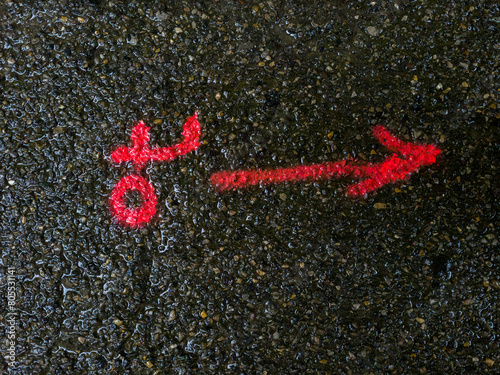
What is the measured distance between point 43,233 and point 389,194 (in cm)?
210

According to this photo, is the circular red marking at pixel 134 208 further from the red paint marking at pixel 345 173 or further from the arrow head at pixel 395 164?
the arrow head at pixel 395 164

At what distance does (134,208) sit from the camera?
1941 millimetres

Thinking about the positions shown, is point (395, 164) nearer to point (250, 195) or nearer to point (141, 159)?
point (250, 195)

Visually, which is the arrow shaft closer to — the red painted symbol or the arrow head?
the arrow head

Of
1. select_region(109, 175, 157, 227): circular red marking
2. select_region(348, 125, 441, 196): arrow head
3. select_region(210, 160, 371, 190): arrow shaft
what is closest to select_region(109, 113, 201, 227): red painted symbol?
select_region(109, 175, 157, 227): circular red marking

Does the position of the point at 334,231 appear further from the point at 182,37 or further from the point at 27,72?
the point at 27,72

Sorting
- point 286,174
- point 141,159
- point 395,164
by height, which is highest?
point 141,159

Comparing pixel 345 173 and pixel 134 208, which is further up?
pixel 134 208

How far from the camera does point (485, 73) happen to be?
2.00 meters

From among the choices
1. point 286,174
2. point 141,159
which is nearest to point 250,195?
point 286,174

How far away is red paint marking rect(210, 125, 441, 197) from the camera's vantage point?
195 centimetres

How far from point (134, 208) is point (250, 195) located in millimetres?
706

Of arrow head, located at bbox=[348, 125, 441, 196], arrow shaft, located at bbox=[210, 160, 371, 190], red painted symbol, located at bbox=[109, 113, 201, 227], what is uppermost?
red painted symbol, located at bbox=[109, 113, 201, 227]

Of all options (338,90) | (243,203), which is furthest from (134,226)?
(338,90)
